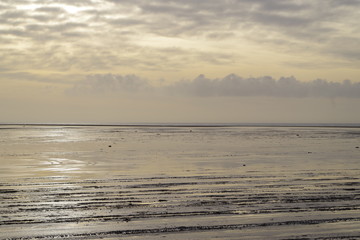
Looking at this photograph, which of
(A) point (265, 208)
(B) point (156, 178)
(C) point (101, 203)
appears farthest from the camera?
(B) point (156, 178)

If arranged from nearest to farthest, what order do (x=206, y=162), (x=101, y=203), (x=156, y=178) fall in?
(x=101, y=203), (x=156, y=178), (x=206, y=162)

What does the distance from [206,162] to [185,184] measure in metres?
11.7

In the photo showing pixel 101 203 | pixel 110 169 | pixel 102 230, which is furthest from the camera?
pixel 110 169

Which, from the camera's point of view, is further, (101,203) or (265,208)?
(101,203)

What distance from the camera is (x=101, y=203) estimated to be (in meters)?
15.7

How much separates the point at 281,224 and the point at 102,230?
5.33m

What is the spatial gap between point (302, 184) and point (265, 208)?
6766 mm

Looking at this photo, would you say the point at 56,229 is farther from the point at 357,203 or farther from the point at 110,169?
the point at 110,169

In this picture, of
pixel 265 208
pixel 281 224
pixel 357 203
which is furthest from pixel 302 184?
pixel 281 224

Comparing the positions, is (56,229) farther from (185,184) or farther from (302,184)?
(302,184)

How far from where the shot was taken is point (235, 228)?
40.1ft

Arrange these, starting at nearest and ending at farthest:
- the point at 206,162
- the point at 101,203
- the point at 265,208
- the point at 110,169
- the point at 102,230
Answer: the point at 102,230 < the point at 265,208 < the point at 101,203 < the point at 110,169 < the point at 206,162

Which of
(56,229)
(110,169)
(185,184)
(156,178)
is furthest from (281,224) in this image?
(110,169)

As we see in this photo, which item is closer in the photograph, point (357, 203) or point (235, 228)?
point (235, 228)
